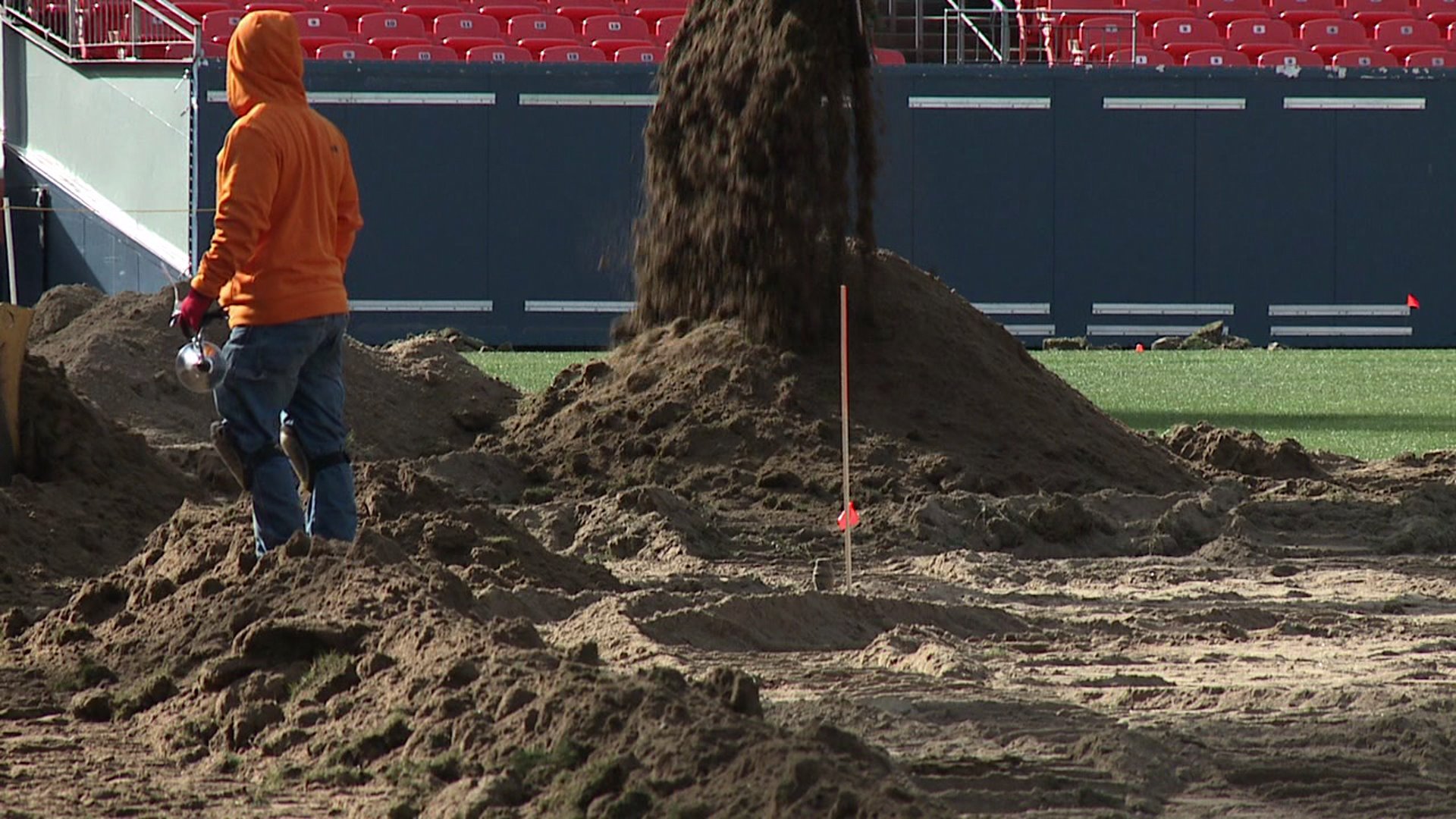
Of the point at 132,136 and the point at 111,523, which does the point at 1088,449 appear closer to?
the point at 111,523

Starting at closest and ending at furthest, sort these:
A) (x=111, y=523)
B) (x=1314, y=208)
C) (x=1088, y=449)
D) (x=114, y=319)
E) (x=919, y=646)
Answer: (x=919, y=646), (x=111, y=523), (x=1088, y=449), (x=114, y=319), (x=1314, y=208)

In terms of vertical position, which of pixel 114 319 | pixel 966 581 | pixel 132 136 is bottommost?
pixel 966 581

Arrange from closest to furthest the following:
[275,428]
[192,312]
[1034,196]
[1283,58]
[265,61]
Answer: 1. [192,312]
2. [265,61]
3. [275,428]
4. [1034,196]
5. [1283,58]

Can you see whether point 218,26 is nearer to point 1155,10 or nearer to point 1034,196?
point 1034,196

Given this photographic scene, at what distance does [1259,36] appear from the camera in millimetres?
25328

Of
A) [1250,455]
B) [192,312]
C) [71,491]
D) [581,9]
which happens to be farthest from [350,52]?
[192,312]

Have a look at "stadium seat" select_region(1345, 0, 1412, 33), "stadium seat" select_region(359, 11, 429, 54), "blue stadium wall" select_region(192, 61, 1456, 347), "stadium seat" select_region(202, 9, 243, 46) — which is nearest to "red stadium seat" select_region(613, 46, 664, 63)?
"blue stadium wall" select_region(192, 61, 1456, 347)

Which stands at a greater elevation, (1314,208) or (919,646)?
(1314,208)

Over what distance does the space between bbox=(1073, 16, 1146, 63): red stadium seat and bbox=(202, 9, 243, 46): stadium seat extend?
10.2 metres

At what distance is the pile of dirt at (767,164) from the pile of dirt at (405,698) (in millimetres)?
4404

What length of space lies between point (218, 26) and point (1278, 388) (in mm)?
12780

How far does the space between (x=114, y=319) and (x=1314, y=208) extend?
15976 mm

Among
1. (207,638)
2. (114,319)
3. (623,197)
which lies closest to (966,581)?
(207,638)

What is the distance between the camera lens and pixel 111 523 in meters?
8.52
